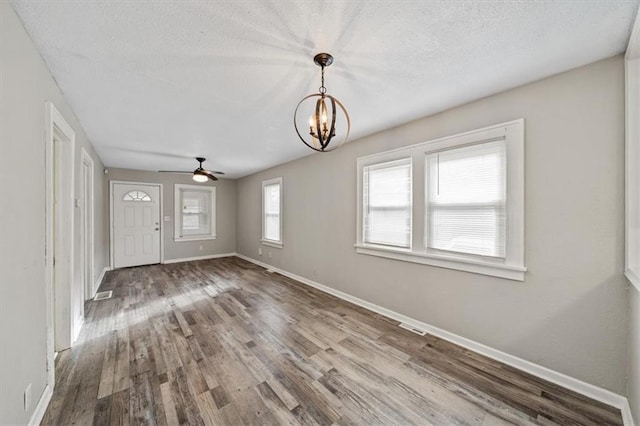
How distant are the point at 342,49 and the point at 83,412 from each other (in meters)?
3.05

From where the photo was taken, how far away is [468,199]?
2441 mm

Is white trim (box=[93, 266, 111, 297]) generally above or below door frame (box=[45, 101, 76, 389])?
below

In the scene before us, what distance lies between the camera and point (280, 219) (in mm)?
5309

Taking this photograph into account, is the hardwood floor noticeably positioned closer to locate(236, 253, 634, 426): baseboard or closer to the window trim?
locate(236, 253, 634, 426): baseboard

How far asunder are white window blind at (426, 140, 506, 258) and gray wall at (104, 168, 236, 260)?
6.13 m

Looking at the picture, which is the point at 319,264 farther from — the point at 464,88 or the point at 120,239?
the point at 120,239

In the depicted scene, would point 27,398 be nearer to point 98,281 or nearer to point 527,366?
point 527,366

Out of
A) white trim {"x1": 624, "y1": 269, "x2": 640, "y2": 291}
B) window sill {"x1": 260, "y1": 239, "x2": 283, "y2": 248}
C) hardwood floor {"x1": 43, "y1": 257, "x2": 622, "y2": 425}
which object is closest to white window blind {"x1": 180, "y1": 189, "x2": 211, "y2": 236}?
window sill {"x1": 260, "y1": 239, "x2": 283, "y2": 248}

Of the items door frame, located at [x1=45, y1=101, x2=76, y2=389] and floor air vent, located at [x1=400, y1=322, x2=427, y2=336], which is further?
floor air vent, located at [x1=400, y1=322, x2=427, y2=336]

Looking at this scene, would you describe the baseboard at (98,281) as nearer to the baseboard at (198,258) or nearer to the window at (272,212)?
the baseboard at (198,258)

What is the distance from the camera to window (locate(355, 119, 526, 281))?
7.09 ft

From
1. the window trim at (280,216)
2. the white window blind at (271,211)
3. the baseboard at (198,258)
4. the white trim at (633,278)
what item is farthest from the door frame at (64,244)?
the white trim at (633,278)

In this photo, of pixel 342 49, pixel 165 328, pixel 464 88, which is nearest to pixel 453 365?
pixel 464 88

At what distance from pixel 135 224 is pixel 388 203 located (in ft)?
20.0
